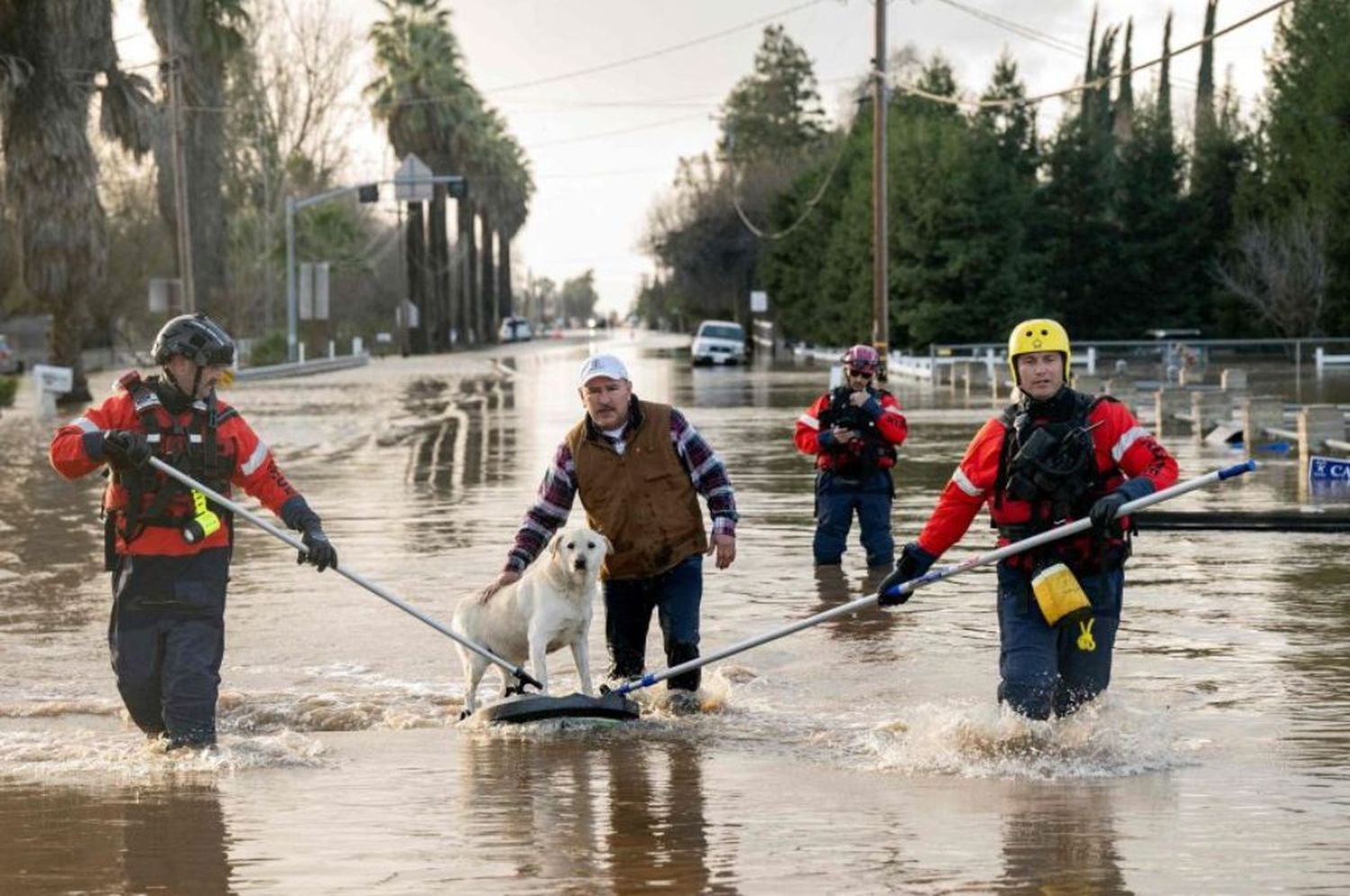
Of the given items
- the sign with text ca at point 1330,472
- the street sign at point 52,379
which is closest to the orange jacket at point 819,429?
the sign with text ca at point 1330,472

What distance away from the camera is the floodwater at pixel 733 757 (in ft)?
23.9

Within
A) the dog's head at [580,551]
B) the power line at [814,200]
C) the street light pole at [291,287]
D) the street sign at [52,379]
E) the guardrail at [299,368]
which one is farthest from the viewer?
the power line at [814,200]

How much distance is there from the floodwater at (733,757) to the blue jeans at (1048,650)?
0.44ft

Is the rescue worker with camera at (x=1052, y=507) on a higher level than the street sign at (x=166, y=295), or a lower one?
lower

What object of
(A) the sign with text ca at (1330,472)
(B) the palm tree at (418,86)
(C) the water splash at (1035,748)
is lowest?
(C) the water splash at (1035,748)

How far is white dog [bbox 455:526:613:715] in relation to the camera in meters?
9.72

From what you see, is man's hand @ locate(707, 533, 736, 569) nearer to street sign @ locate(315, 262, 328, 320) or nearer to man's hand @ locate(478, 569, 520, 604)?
man's hand @ locate(478, 569, 520, 604)

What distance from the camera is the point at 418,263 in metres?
105

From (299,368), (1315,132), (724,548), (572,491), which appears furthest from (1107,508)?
(299,368)

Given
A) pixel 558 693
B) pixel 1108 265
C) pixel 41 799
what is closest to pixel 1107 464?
pixel 558 693

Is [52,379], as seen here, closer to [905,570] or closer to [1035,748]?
[905,570]

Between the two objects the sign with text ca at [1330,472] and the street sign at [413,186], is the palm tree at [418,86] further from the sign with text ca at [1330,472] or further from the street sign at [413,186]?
the sign with text ca at [1330,472]

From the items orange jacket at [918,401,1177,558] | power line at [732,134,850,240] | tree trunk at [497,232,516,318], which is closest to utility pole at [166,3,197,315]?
power line at [732,134,850,240]

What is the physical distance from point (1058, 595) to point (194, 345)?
3.37m
